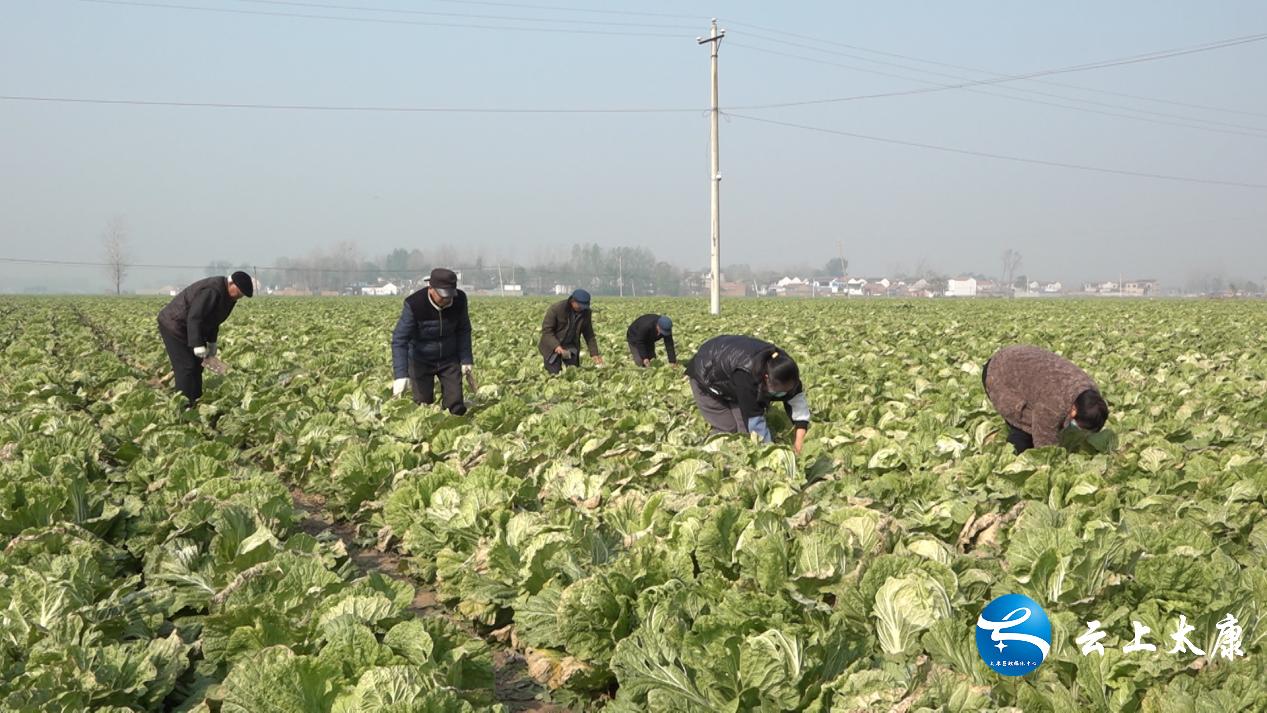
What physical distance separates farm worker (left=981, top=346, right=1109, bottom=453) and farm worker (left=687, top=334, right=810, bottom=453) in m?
1.51

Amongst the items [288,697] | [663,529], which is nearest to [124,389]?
[663,529]

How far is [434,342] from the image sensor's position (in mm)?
8625

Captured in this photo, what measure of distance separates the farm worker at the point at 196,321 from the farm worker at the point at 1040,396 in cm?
658

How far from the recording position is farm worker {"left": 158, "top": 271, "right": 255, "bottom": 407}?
8922mm

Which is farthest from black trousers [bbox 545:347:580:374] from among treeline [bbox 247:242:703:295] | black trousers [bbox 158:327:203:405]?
treeline [bbox 247:242:703:295]

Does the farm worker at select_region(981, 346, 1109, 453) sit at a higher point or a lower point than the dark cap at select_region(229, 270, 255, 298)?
lower

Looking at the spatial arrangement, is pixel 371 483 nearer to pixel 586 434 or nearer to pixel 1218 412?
pixel 586 434

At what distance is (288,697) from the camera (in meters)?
2.86

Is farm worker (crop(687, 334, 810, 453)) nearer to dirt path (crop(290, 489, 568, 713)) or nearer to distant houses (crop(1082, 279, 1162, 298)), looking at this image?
dirt path (crop(290, 489, 568, 713))

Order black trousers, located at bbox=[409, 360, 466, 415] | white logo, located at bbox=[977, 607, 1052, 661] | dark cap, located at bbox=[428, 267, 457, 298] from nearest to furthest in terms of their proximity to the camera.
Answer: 1. white logo, located at bbox=[977, 607, 1052, 661]
2. dark cap, located at bbox=[428, 267, 457, 298]
3. black trousers, located at bbox=[409, 360, 466, 415]

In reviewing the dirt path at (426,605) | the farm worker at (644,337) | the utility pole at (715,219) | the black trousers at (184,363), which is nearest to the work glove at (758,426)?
the dirt path at (426,605)

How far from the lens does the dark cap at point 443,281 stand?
8.11 meters

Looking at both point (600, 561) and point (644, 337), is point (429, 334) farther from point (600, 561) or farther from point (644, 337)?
point (600, 561)

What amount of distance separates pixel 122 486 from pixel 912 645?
5103mm
